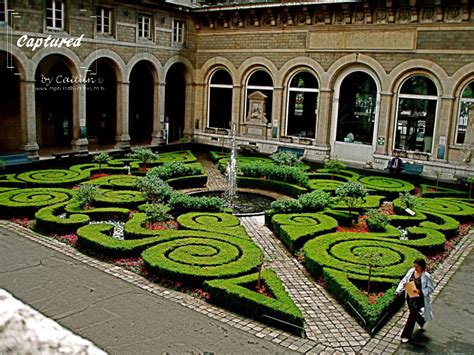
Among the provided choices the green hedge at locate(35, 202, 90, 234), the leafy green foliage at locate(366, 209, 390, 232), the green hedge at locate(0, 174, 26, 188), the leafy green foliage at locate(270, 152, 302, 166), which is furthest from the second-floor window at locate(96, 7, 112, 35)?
the leafy green foliage at locate(366, 209, 390, 232)

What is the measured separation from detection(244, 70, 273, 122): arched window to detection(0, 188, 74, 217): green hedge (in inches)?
601

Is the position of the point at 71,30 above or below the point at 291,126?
above

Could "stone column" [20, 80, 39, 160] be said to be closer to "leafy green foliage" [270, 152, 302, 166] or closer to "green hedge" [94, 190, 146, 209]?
"green hedge" [94, 190, 146, 209]

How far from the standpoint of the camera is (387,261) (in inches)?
462

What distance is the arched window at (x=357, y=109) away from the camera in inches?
1040

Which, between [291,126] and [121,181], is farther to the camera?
[291,126]

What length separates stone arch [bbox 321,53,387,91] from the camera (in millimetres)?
25375

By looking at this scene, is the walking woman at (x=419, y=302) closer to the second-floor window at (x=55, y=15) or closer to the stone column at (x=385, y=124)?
the stone column at (x=385, y=124)

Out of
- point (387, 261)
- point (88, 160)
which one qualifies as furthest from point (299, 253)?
point (88, 160)

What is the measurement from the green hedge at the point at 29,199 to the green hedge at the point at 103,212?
0.98 m

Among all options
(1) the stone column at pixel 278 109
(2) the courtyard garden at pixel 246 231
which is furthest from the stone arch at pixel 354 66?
(2) the courtyard garden at pixel 246 231

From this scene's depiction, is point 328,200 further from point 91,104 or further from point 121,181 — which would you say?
point 91,104

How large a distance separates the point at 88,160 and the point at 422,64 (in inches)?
647

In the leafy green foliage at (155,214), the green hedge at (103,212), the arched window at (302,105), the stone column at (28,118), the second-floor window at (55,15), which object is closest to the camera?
the leafy green foliage at (155,214)
